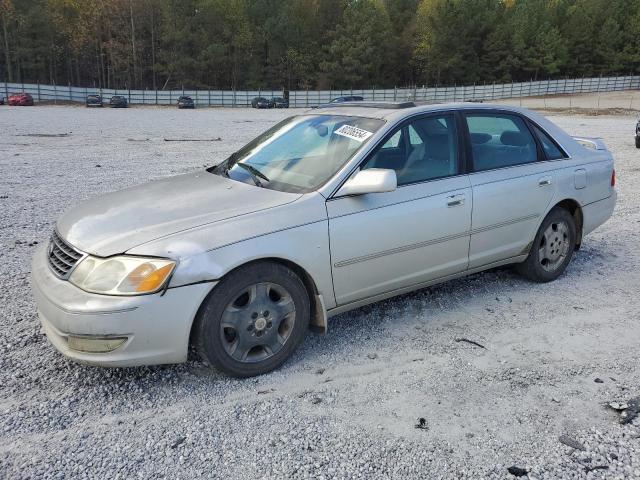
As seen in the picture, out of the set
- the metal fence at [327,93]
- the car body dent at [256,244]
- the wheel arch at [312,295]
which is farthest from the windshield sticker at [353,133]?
the metal fence at [327,93]

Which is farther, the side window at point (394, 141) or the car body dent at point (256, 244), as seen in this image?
the side window at point (394, 141)

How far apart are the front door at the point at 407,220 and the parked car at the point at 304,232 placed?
0.01 metres

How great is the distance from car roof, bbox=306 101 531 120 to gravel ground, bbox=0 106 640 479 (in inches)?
59.0

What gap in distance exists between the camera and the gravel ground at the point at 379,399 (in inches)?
100

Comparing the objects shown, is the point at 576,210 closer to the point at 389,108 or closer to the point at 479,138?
the point at 479,138

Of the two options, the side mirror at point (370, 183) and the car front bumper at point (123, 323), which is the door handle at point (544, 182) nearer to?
the side mirror at point (370, 183)

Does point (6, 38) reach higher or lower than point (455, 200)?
higher

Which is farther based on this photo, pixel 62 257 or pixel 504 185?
pixel 504 185

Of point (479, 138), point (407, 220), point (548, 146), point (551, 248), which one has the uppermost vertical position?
point (479, 138)

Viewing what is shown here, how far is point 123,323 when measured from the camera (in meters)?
2.84

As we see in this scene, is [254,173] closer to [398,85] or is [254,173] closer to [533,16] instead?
[398,85]

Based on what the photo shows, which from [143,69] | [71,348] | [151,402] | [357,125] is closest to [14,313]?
[71,348]

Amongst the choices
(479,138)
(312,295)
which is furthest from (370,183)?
(479,138)

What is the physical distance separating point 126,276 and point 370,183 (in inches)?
60.3
